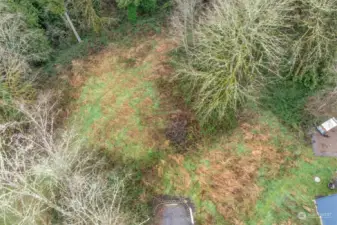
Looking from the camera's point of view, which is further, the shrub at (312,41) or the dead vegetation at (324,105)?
the dead vegetation at (324,105)

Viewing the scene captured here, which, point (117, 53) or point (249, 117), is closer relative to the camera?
point (249, 117)

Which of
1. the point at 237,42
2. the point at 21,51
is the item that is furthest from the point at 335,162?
the point at 21,51

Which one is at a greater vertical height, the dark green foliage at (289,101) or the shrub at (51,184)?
the shrub at (51,184)

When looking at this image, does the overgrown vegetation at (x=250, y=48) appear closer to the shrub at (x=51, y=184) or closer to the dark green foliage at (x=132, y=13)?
the dark green foliage at (x=132, y=13)

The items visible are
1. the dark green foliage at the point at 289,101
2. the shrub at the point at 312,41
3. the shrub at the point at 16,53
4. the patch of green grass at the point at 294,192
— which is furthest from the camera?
the shrub at the point at 16,53

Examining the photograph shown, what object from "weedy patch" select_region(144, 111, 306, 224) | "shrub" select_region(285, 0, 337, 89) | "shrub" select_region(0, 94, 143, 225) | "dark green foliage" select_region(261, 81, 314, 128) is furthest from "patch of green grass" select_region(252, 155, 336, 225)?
"shrub" select_region(0, 94, 143, 225)

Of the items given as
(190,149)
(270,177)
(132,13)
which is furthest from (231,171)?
(132,13)

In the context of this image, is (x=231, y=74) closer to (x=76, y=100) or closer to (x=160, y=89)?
(x=160, y=89)

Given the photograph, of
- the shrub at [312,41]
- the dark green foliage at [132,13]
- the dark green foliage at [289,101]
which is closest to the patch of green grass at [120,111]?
the dark green foliage at [132,13]
